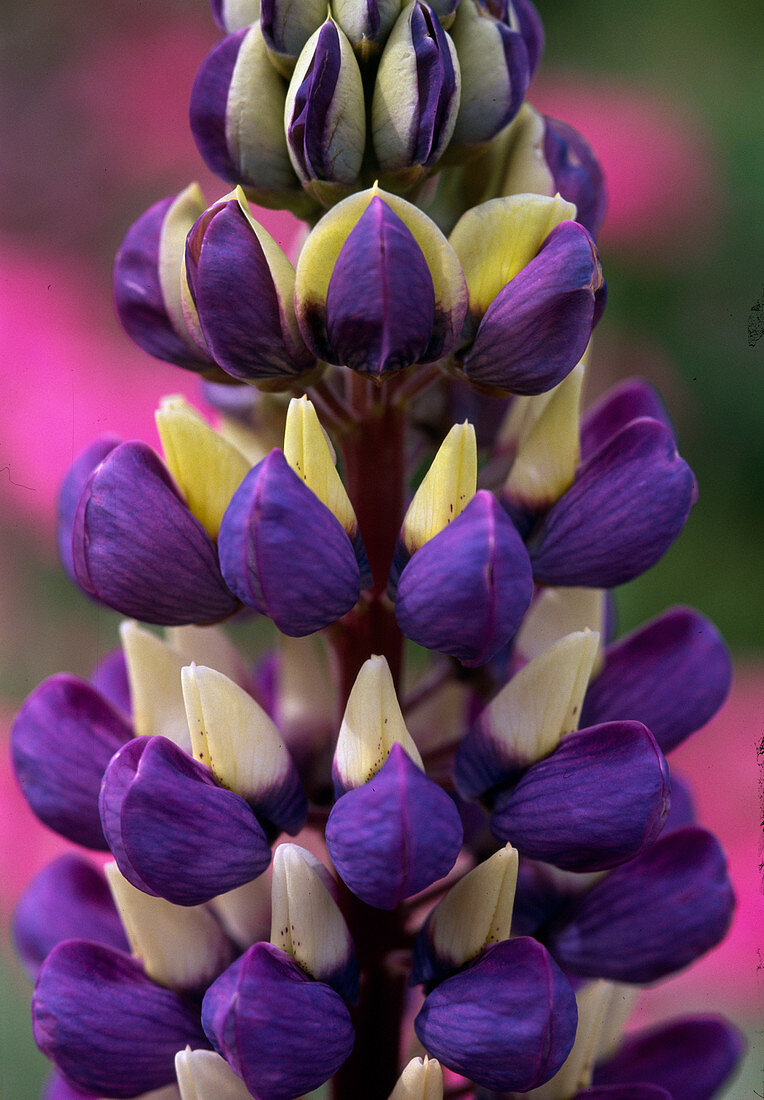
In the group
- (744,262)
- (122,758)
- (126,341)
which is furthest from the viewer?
(744,262)

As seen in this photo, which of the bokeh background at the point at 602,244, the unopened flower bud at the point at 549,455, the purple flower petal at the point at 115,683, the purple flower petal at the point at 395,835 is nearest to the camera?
the purple flower petal at the point at 395,835

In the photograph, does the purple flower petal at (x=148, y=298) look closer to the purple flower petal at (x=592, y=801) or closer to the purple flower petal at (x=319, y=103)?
the purple flower petal at (x=319, y=103)

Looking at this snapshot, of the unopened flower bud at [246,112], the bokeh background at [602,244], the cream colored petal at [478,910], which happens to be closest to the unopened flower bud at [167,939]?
the cream colored petal at [478,910]

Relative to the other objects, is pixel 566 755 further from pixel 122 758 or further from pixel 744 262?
pixel 744 262

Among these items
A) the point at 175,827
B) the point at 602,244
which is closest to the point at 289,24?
the point at 175,827

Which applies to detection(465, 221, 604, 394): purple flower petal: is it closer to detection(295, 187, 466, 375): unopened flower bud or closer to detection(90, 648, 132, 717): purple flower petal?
detection(295, 187, 466, 375): unopened flower bud

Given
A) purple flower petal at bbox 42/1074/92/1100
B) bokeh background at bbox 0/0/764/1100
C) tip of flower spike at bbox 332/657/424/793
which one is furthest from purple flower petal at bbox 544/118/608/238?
bokeh background at bbox 0/0/764/1100

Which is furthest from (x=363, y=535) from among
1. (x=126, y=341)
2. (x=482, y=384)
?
(x=126, y=341)

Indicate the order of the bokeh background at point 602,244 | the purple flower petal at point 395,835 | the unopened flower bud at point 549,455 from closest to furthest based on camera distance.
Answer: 1. the purple flower petal at point 395,835
2. the unopened flower bud at point 549,455
3. the bokeh background at point 602,244
